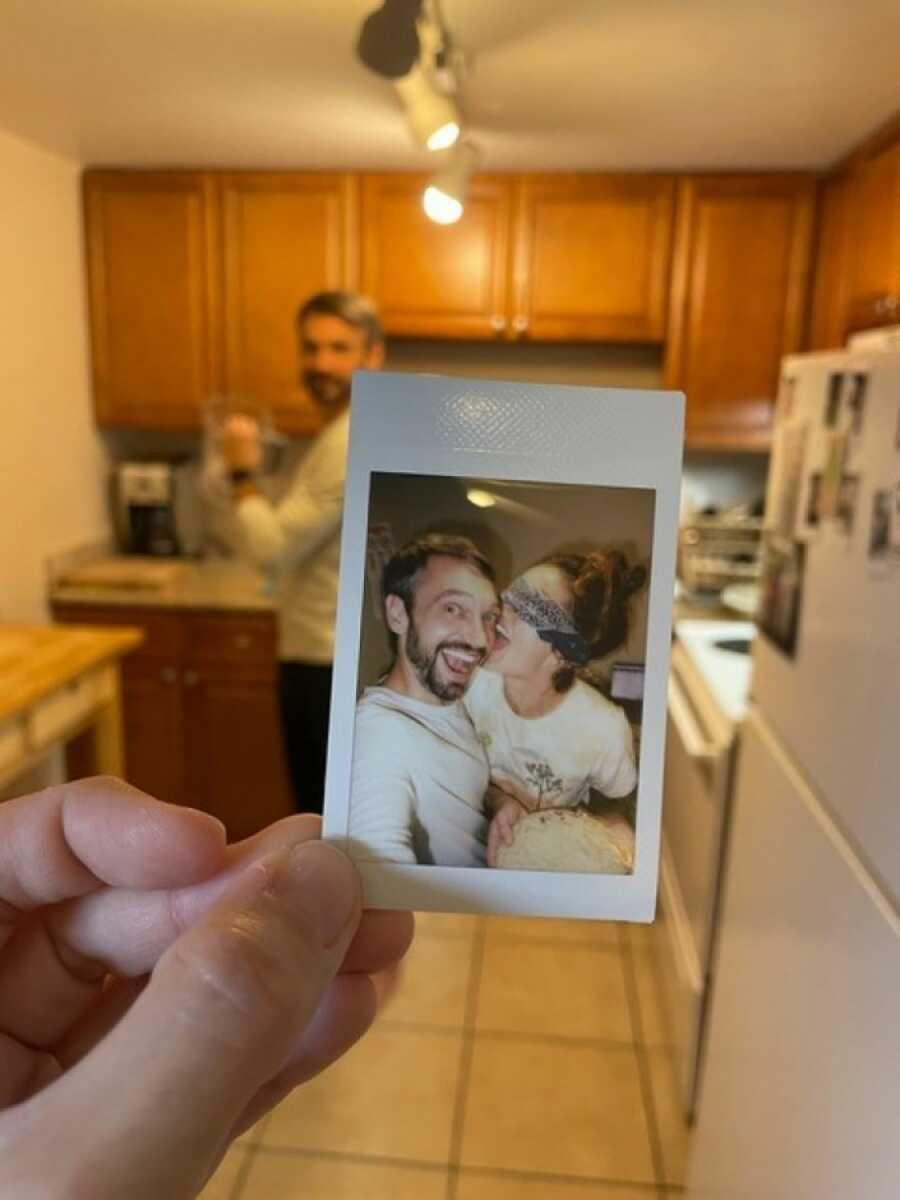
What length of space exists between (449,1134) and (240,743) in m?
→ 1.23

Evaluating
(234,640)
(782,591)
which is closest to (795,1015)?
(782,591)

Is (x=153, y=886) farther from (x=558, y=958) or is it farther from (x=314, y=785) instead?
(x=558, y=958)

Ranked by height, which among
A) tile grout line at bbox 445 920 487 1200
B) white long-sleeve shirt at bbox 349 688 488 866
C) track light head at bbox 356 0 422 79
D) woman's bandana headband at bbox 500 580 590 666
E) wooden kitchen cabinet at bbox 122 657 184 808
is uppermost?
track light head at bbox 356 0 422 79

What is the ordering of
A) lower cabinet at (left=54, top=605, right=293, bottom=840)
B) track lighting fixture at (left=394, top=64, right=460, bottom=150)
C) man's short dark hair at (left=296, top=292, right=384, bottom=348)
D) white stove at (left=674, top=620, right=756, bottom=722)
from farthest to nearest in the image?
lower cabinet at (left=54, top=605, right=293, bottom=840)
man's short dark hair at (left=296, top=292, right=384, bottom=348)
white stove at (left=674, top=620, right=756, bottom=722)
track lighting fixture at (left=394, top=64, right=460, bottom=150)

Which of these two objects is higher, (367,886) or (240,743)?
(367,886)

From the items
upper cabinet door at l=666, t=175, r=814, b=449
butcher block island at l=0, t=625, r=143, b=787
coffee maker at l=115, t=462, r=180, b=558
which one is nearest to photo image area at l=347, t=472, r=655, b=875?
butcher block island at l=0, t=625, r=143, b=787

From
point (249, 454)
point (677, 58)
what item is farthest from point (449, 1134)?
point (677, 58)

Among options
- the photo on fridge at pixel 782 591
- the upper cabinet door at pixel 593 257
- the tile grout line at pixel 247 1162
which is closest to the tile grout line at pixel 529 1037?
the tile grout line at pixel 247 1162

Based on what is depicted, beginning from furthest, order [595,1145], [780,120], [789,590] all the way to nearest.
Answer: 1. [780,120]
2. [595,1145]
3. [789,590]

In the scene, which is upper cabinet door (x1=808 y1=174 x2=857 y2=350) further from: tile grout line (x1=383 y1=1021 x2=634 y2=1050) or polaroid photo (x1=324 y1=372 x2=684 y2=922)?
polaroid photo (x1=324 y1=372 x2=684 y2=922)

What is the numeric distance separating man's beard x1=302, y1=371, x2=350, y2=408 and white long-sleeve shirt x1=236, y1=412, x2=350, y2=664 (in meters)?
0.04

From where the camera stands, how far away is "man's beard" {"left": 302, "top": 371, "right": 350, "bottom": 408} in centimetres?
182

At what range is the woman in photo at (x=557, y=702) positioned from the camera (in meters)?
0.46

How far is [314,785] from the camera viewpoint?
6.86 ft
